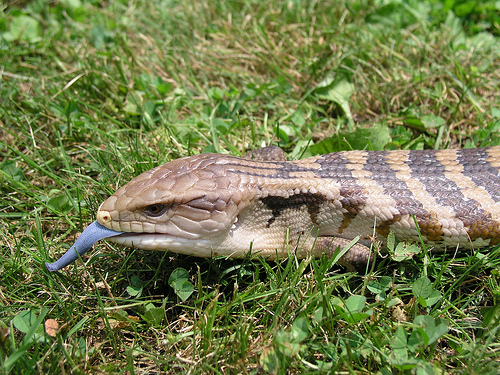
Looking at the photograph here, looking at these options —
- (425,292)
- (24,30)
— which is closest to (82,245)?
(425,292)

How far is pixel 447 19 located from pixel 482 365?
4582 mm

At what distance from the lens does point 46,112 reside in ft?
14.3

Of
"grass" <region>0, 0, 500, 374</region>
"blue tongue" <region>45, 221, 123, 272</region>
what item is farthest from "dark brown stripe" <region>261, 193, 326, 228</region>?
"blue tongue" <region>45, 221, 123, 272</region>

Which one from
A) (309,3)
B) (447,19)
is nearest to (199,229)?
(309,3)

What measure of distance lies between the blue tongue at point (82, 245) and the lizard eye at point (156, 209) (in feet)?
0.90

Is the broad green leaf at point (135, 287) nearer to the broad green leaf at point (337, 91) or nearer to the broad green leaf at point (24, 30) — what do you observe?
the broad green leaf at point (337, 91)

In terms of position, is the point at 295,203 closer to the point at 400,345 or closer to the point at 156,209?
the point at 156,209

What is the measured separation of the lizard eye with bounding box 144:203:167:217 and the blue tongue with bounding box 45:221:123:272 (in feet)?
0.90

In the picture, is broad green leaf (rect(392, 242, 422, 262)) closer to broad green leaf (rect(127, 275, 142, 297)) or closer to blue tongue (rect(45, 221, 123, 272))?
broad green leaf (rect(127, 275, 142, 297))

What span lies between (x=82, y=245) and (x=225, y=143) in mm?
1783

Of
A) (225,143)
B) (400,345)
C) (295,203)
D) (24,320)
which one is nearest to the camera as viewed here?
(400,345)

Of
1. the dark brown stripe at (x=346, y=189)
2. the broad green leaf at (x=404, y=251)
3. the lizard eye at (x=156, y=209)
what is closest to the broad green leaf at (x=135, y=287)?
the lizard eye at (x=156, y=209)

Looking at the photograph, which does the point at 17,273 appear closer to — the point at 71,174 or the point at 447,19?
the point at 71,174

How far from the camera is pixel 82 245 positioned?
290cm
